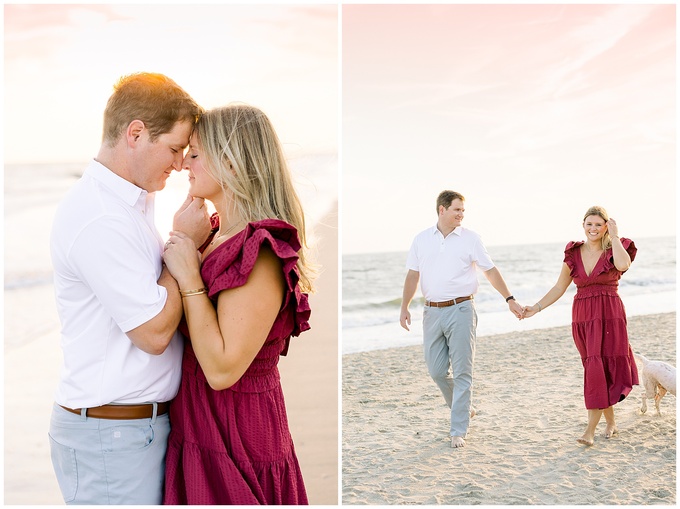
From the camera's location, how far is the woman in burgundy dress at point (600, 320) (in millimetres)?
5516

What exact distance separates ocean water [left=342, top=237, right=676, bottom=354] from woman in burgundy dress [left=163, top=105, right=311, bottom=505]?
353 inches

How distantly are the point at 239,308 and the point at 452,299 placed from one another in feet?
13.3

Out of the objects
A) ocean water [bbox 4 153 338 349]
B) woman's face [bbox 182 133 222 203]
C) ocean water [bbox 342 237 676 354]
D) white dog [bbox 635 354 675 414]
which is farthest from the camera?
ocean water [bbox 342 237 676 354]

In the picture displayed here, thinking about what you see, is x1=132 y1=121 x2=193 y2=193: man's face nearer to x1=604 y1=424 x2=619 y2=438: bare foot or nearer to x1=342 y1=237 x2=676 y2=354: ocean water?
x1=604 y1=424 x2=619 y2=438: bare foot

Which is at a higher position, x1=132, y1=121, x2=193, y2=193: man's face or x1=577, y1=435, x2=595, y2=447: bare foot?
x1=132, y1=121, x2=193, y2=193: man's face

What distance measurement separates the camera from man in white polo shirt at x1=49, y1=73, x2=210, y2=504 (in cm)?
198

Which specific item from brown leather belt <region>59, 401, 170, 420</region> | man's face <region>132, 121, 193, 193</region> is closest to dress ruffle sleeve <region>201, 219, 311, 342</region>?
man's face <region>132, 121, 193, 193</region>

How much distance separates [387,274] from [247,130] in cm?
2458

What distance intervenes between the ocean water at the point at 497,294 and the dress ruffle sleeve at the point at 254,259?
908 centimetres

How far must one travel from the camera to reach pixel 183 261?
6.83 feet

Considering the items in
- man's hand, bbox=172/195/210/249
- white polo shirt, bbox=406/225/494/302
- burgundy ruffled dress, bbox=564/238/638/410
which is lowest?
burgundy ruffled dress, bbox=564/238/638/410

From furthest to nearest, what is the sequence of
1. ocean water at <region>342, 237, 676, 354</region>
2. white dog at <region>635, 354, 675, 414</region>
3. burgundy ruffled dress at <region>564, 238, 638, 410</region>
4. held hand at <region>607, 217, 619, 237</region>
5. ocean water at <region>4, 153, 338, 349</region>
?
ocean water at <region>342, 237, 676, 354</region> → ocean water at <region>4, 153, 338, 349</region> → white dog at <region>635, 354, 675, 414</region> → burgundy ruffled dress at <region>564, 238, 638, 410</region> → held hand at <region>607, 217, 619, 237</region>

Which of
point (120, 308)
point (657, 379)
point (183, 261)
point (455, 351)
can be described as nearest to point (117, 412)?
point (120, 308)

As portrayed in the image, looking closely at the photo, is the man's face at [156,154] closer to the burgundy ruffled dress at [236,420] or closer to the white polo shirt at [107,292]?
the white polo shirt at [107,292]
